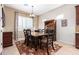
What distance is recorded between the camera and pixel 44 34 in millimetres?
2289

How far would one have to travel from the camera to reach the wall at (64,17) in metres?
2.19

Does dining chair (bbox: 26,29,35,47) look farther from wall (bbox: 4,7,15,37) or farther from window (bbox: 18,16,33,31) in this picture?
wall (bbox: 4,7,15,37)

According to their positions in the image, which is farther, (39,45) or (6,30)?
(39,45)

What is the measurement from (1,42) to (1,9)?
742 mm

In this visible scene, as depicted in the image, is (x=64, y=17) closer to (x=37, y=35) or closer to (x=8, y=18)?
(x=37, y=35)

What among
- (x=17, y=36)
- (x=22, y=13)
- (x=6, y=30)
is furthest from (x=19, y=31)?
(x=22, y=13)

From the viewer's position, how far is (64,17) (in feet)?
7.18

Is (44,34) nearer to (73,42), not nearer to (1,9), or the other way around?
(73,42)

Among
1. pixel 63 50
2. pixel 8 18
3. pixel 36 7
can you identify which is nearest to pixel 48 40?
pixel 63 50

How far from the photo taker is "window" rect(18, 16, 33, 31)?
2.22 metres

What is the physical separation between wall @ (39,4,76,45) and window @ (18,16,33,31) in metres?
0.24

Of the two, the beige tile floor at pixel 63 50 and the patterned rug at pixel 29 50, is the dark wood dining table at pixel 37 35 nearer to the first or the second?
the patterned rug at pixel 29 50

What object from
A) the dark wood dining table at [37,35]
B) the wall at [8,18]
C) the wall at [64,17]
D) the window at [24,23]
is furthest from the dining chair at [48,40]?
the wall at [8,18]

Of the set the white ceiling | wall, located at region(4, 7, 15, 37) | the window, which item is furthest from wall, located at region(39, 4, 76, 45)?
wall, located at region(4, 7, 15, 37)
